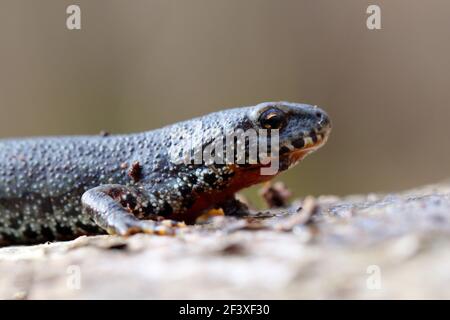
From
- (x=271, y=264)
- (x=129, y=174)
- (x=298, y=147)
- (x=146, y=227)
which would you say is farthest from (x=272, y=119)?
(x=271, y=264)

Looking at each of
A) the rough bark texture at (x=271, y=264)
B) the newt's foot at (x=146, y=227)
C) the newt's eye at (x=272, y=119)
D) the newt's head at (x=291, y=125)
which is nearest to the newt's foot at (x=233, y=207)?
the newt's head at (x=291, y=125)

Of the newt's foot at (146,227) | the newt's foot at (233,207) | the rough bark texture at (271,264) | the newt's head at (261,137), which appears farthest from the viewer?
the newt's foot at (233,207)

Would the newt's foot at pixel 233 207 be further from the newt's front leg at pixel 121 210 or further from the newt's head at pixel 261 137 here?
the newt's front leg at pixel 121 210

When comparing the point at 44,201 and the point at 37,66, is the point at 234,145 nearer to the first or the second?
the point at 44,201

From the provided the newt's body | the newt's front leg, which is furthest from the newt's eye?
the newt's front leg

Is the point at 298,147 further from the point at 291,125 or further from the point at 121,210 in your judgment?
the point at 121,210

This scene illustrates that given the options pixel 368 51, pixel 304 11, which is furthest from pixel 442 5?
pixel 304 11
